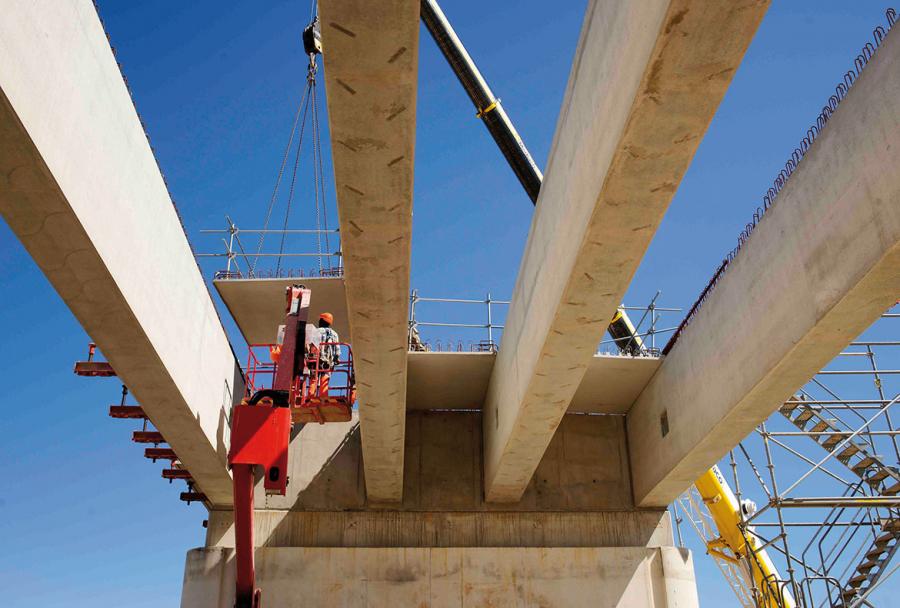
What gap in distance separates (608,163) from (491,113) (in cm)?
1231

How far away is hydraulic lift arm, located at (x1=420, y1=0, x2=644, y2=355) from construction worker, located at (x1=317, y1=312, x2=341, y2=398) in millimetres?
7131

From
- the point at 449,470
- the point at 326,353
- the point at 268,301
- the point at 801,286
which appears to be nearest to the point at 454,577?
the point at 449,470

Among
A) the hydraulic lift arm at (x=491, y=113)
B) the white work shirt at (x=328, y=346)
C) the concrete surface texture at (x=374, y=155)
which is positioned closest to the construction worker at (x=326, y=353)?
the white work shirt at (x=328, y=346)

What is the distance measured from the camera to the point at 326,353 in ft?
43.8

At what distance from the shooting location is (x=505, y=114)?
19.4 m

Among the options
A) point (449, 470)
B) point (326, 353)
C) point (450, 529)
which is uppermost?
point (326, 353)

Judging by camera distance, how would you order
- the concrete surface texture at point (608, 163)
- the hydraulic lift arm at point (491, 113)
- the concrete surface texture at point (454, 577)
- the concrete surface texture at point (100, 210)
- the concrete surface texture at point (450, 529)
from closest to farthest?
the concrete surface texture at point (608, 163)
the concrete surface texture at point (100, 210)
the concrete surface texture at point (454, 577)
the concrete surface texture at point (450, 529)
the hydraulic lift arm at point (491, 113)

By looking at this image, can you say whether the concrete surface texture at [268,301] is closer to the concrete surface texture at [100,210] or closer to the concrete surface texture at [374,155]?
the concrete surface texture at [100,210]

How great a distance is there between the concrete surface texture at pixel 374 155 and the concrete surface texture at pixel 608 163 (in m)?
1.66

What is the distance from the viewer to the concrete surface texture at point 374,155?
5762 mm

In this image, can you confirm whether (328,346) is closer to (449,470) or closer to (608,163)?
(449,470)

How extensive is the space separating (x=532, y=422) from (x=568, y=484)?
14.6ft

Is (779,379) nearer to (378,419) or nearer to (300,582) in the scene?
(378,419)

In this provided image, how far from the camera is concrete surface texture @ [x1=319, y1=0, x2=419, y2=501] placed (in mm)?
5762
